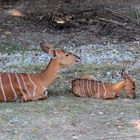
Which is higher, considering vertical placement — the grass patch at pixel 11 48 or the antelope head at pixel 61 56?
the antelope head at pixel 61 56

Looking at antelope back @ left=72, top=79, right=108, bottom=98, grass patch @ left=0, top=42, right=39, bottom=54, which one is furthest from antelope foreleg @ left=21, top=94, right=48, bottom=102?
grass patch @ left=0, top=42, right=39, bottom=54

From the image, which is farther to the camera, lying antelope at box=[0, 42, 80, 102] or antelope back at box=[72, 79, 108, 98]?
antelope back at box=[72, 79, 108, 98]

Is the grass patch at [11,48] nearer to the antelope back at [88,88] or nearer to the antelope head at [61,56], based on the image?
the antelope head at [61,56]

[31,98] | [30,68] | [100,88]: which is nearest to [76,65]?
[30,68]

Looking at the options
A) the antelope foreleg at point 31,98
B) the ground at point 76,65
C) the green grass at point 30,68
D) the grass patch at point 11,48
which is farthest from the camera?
the grass patch at point 11,48

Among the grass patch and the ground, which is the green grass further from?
the grass patch

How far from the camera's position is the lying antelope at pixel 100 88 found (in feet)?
20.2

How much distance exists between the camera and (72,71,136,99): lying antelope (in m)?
6.16

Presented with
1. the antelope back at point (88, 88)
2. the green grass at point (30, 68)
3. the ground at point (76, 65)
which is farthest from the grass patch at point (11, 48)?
the antelope back at point (88, 88)

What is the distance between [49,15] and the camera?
10.9m

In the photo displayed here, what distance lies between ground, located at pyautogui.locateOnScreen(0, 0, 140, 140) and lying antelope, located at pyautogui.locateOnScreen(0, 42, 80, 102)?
14cm

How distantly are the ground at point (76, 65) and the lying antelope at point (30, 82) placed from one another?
0.46ft

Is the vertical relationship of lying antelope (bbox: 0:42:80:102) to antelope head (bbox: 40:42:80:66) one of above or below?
below

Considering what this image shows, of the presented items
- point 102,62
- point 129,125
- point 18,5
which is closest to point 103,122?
point 129,125
